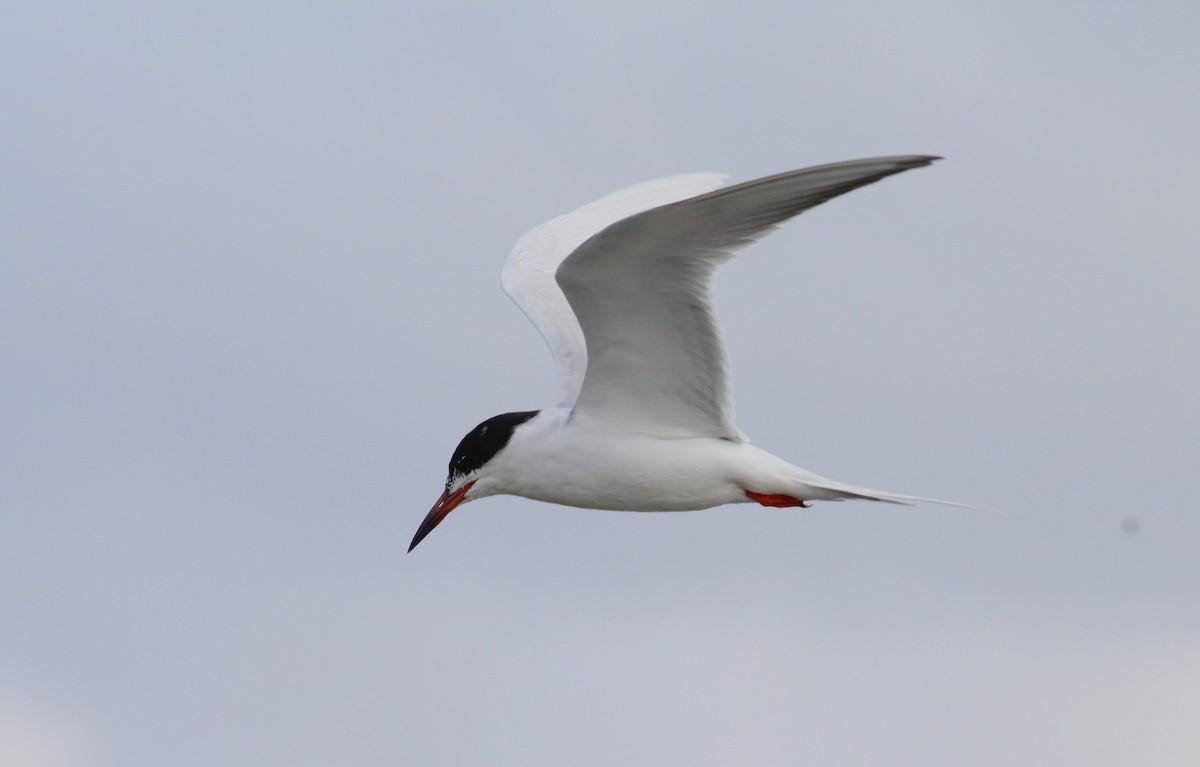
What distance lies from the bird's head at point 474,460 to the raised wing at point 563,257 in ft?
2.16

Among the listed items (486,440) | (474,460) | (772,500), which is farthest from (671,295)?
(474,460)

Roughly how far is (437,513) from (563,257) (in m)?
2.41

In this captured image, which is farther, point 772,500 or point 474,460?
point 474,460

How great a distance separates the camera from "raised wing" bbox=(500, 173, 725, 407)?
11.2 metres

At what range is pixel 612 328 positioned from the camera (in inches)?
366

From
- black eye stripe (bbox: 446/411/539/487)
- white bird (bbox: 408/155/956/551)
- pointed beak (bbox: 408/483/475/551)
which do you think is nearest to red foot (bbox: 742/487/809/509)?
white bird (bbox: 408/155/956/551)

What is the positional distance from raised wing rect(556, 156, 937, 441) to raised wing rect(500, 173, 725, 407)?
103cm

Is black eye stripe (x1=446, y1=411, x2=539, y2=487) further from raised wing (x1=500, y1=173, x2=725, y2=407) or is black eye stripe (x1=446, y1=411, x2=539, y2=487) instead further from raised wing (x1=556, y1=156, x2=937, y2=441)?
raised wing (x1=500, y1=173, x2=725, y2=407)

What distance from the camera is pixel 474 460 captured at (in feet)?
33.7

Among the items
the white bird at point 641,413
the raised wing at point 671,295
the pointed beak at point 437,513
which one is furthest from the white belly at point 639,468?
the pointed beak at point 437,513

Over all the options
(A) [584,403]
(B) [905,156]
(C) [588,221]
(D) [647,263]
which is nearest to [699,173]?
(C) [588,221]

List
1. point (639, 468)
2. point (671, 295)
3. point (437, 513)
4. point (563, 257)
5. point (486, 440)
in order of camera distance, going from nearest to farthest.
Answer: point (671, 295) < point (639, 468) < point (486, 440) < point (437, 513) < point (563, 257)

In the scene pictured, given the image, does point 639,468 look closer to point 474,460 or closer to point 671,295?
point 474,460

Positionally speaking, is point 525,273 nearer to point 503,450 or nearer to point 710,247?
point 503,450
